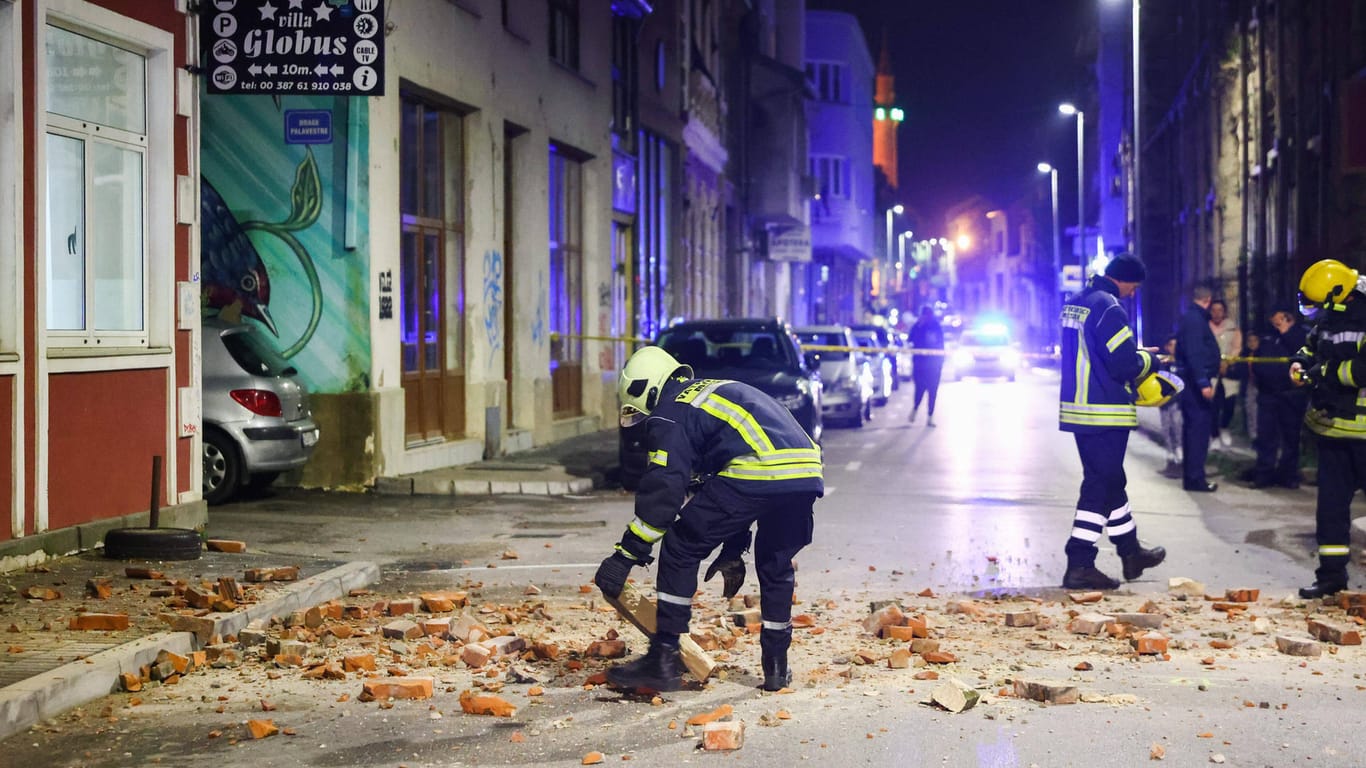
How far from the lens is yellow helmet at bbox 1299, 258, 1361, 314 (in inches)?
369

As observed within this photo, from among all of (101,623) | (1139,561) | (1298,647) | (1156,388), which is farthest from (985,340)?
(101,623)

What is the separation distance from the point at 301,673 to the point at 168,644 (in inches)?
29.7

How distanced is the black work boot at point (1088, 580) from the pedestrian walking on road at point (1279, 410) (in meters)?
6.68

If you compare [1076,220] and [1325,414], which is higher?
[1076,220]

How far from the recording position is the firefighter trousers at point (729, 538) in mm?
6668

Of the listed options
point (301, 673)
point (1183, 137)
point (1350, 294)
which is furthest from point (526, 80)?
point (1183, 137)

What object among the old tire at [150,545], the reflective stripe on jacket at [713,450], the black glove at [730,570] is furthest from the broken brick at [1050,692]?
the old tire at [150,545]

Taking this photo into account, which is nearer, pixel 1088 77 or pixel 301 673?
pixel 301 673

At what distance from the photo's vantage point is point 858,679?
705 cm

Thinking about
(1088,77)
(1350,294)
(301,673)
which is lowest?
(301,673)

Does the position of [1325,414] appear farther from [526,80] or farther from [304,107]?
[526,80]

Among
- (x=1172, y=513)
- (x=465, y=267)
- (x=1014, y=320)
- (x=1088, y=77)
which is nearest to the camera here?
(x=1172, y=513)

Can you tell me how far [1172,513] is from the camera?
13703 mm

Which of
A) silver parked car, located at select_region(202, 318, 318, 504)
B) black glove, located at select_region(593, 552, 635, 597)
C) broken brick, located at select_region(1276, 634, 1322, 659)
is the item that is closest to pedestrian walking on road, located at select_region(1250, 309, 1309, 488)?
broken brick, located at select_region(1276, 634, 1322, 659)
